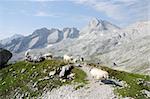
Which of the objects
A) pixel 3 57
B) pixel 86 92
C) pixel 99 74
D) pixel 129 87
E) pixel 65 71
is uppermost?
pixel 3 57

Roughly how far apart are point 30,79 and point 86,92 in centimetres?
1320

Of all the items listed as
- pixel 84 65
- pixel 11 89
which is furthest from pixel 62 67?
pixel 11 89

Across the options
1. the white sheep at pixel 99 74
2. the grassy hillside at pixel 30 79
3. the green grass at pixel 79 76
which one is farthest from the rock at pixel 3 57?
the white sheep at pixel 99 74

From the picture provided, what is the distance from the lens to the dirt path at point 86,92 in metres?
49.4

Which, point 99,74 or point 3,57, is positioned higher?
point 3,57

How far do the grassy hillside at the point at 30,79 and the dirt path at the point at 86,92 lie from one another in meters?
1.64

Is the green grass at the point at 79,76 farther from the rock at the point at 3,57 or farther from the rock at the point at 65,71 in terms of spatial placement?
the rock at the point at 3,57

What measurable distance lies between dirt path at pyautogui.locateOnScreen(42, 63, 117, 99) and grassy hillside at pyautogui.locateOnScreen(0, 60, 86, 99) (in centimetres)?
164

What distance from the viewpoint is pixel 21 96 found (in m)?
57.3

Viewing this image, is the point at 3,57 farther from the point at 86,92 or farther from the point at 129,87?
the point at 129,87

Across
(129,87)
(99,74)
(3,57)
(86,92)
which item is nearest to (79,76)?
(99,74)

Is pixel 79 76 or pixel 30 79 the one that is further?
pixel 30 79

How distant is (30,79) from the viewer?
60125 mm

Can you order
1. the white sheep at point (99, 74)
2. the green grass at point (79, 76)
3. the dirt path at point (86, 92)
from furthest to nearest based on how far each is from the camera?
the white sheep at point (99, 74) < the green grass at point (79, 76) < the dirt path at point (86, 92)
